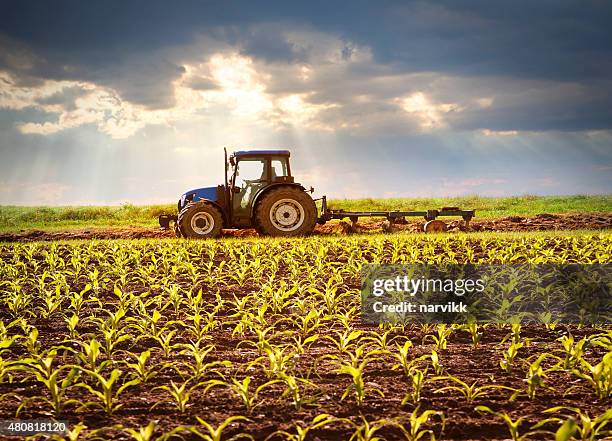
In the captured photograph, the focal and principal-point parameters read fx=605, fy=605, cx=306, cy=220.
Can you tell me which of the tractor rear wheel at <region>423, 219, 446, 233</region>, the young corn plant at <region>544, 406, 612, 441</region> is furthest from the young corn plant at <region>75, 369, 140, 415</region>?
the tractor rear wheel at <region>423, 219, 446, 233</region>

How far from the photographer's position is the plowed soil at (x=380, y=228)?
18.5 m

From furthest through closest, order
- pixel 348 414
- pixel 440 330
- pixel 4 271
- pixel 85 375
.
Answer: pixel 4 271 → pixel 440 330 → pixel 85 375 → pixel 348 414

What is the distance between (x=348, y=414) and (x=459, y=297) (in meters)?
3.84

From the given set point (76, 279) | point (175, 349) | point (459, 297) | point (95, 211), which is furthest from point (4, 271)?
point (95, 211)

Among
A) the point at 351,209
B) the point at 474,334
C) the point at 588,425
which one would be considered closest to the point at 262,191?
the point at 474,334

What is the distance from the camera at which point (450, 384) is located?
4.33 m

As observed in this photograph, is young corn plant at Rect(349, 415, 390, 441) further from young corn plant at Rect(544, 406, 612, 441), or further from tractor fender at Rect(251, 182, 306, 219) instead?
tractor fender at Rect(251, 182, 306, 219)

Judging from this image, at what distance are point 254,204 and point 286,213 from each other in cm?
88

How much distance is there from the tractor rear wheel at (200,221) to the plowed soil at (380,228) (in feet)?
8.29

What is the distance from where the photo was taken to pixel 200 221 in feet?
49.6

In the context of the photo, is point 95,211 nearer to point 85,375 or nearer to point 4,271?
point 4,271

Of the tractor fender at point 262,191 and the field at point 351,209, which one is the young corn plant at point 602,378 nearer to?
the tractor fender at point 262,191

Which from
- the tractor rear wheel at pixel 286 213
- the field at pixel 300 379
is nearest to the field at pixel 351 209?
the tractor rear wheel at pixel 286 213

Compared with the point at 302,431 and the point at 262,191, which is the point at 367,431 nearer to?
the point at 302,431
